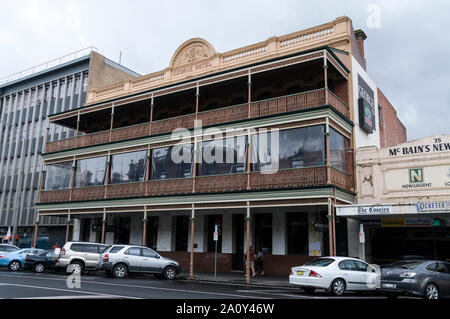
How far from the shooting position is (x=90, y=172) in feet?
88.9

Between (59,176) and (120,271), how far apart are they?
13.0m

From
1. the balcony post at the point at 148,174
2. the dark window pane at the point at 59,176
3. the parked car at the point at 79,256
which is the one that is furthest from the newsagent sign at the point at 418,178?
the dark window pane at the point at 59,176

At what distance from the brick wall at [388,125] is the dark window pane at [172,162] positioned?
11.9 m

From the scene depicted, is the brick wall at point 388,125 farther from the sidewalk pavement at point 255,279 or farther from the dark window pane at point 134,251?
the dark window pane at point 134,251

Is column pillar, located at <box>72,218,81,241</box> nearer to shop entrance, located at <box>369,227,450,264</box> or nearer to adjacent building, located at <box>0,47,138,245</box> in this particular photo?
adjacent building, located at <box>0,47,138,245</box>

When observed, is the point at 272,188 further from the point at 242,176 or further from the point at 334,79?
the point at 334,79

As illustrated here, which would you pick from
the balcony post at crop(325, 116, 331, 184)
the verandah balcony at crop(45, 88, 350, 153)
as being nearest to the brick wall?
the verandah balcony at crop(45, 88, 350, 153)

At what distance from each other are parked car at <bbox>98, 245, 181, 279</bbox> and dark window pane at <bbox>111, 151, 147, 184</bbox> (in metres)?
6.36

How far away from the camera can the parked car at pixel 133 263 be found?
60.2ft

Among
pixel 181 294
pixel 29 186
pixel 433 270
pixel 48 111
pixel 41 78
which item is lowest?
pixel 181 294

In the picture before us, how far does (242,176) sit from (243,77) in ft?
18.0

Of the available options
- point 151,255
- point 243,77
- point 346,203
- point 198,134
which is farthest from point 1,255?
point 346,203

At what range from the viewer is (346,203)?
19.6m

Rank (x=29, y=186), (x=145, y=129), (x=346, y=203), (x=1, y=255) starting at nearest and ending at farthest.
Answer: (x=346, y=203)
(x=1, y=255)
(x=145, y=129)
(x=29, y=186)
